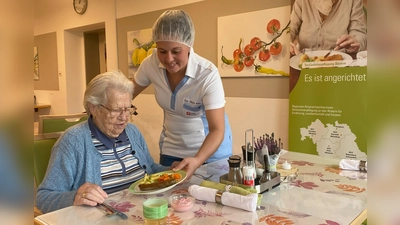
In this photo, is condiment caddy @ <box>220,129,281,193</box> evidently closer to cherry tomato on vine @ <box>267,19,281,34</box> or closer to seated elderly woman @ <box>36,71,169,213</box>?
seated elderly woman @ <box>36,71,169,213</box>

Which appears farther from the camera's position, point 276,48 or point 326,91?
point 276,48

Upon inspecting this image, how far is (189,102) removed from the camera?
169cm

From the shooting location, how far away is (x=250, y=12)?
2895 mm

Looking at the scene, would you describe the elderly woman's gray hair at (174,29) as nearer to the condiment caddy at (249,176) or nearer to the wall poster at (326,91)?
the condiment caddy at (249,176)

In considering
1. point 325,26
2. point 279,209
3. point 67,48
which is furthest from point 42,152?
point 67,48

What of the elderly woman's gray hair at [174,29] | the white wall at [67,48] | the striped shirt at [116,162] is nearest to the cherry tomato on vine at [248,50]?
the elderly woman's gray hair at [174,29]

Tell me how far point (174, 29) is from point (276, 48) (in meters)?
1.41

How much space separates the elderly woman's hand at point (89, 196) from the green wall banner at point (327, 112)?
1.93 m

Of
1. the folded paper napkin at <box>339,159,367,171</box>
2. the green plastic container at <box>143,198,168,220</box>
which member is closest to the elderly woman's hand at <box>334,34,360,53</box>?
the folded paper napkin at <box>339,159,367,171</box>

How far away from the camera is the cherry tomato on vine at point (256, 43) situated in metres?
2.87

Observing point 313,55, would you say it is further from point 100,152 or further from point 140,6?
point 140,6

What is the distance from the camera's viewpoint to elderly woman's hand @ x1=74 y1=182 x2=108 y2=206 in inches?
42.2

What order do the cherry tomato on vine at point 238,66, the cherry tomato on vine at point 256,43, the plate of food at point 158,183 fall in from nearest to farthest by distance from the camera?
the plate of food at point 158,183 < the cherry tomato on vine at point 256,43 < the cherry tomato on vine at point 238,66

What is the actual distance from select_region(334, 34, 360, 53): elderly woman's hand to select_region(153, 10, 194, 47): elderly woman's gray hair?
1.33m
